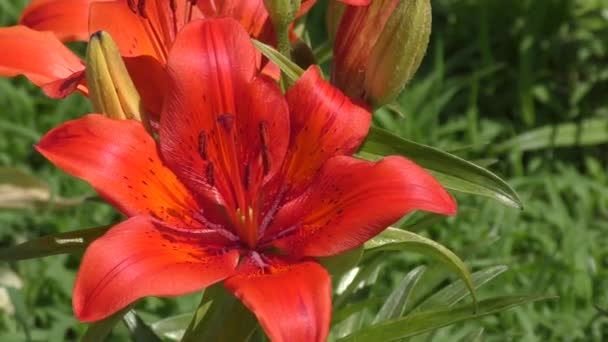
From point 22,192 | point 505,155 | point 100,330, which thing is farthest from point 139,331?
point 505,155

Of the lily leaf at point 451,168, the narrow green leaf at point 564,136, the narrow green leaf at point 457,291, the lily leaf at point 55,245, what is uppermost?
the lily leaf at point 451,168

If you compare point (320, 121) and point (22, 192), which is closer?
point (320, 121)

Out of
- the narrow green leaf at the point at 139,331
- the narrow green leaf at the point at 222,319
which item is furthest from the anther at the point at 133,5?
the narrow green leaf at the point at 139,331

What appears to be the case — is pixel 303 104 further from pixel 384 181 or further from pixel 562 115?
pixel 562 115

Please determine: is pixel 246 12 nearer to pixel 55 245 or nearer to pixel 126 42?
pixel 126 42

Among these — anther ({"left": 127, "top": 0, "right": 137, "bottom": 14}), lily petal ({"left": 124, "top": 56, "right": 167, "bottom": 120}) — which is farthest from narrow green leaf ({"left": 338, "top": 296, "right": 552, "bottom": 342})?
anther ({"left": 127, "top": 0, "right": 137, "bottom": 14})

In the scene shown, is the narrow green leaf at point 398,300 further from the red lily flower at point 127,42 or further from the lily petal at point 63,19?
the lily petal at point 63,19

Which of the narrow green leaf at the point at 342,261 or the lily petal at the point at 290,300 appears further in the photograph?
the narrow green leaf at the point at 342,261
